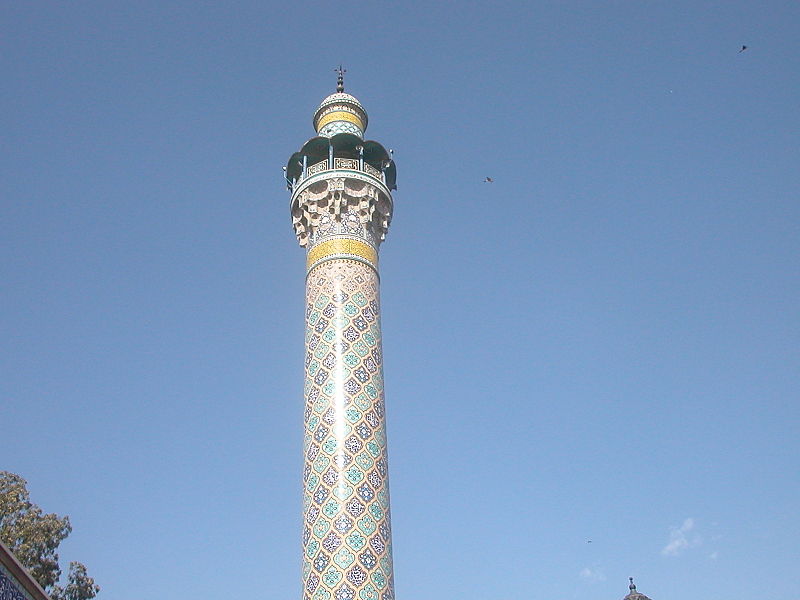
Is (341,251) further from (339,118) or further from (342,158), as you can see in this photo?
(339,118)

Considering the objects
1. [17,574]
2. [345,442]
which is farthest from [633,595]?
[17,574]

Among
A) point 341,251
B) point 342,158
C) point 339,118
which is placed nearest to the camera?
point 341,251

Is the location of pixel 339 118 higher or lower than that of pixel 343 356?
higher

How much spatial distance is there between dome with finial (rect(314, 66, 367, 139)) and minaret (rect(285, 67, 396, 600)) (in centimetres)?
2

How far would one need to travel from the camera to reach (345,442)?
10.4m

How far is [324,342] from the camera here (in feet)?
36.7

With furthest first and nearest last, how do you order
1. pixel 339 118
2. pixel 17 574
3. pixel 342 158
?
pixel 339 118, pixel 342 158, pixel 17 574

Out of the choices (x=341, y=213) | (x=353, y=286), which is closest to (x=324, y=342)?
(x=353, y=286)

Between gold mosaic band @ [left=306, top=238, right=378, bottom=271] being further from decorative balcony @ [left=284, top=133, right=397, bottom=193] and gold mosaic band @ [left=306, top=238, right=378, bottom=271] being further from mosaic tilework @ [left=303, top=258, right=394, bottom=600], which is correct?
decorative balcony @ [left=284, top=133, right=397, bottom=193]

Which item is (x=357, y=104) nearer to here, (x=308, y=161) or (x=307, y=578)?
(x=308, y=161)

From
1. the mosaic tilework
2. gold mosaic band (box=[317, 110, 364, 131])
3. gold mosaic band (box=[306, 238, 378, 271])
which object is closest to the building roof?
the mosaic tilework

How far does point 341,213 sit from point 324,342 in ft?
6.54

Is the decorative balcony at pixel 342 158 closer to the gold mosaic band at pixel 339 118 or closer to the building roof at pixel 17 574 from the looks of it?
the gold mosaic band at pixel 339 118

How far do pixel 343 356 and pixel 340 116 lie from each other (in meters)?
4.18
